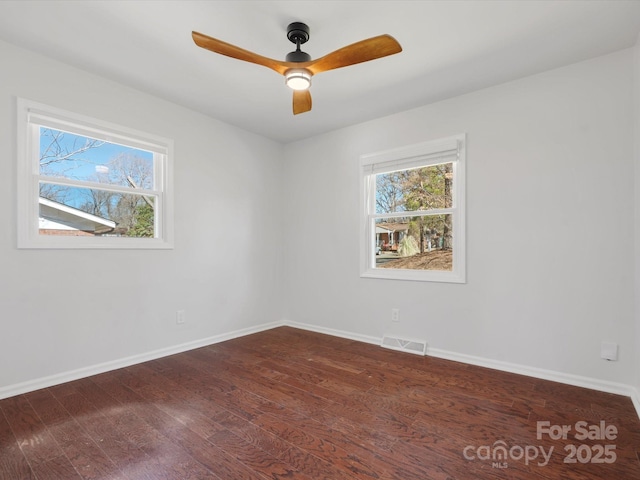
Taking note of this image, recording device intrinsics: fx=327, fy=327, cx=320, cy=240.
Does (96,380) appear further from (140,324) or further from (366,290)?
(366,290)

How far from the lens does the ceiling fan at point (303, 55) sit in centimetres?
182

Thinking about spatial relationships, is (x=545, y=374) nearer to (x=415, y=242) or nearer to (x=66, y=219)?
(x=415, y=242)

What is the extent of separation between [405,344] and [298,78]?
274 centimetres

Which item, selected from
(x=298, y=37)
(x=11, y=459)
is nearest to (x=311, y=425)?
(x=11, y=459)

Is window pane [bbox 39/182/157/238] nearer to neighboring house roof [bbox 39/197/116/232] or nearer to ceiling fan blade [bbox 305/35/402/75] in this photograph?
neighboring house roof [bbox 39/197/116/232]

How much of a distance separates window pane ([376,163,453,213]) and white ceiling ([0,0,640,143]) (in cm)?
76

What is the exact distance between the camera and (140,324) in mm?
3135

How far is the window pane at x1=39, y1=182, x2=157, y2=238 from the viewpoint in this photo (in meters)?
2.69

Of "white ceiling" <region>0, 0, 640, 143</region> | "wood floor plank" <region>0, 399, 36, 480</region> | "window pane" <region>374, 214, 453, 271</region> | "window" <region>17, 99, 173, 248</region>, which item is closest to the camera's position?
"wood floor plank" <region>0, 399, 36, 480</region>

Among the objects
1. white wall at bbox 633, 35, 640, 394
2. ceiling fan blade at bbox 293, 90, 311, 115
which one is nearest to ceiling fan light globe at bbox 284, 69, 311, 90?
ceiling fan blade at bbox 293, 90, 311, 115

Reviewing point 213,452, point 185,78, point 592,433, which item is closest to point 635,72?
point 592,433

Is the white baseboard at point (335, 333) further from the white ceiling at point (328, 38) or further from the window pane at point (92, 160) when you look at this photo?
the white ceiling at point (328, 38)

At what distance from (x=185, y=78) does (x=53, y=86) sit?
1006mm

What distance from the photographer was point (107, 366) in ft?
9.48
